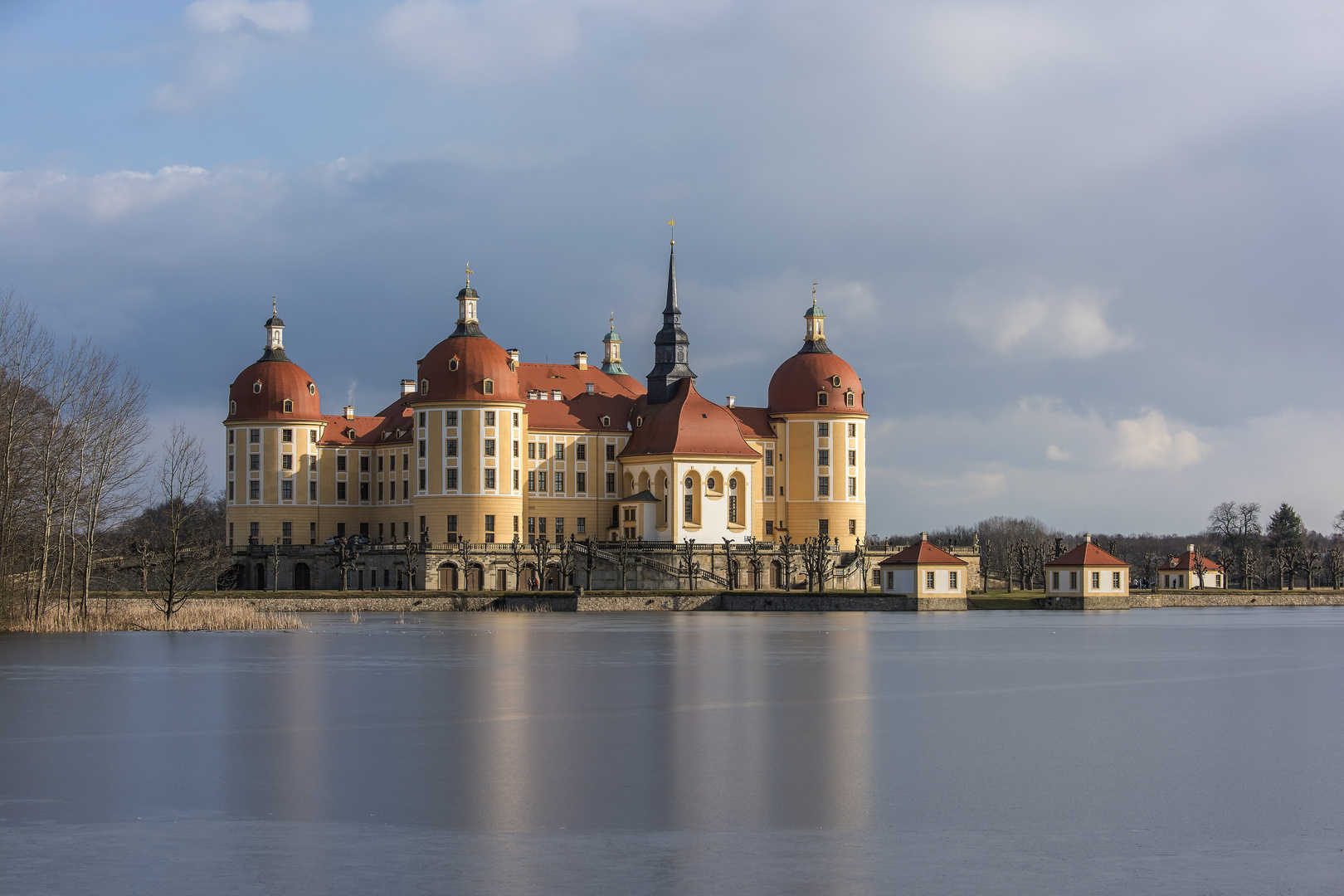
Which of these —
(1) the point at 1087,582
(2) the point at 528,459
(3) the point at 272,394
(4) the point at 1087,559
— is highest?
(3) the point at 272,394

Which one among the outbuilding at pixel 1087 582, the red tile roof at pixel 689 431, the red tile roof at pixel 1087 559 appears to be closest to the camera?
the outbuilding at pixel 1087 582

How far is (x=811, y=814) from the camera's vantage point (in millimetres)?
18141

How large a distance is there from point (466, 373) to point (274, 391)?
1573cm

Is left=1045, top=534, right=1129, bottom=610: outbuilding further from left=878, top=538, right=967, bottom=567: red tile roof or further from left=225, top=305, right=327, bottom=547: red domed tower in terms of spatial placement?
left=225, top=305, right=327, bottom=547: red domed tower

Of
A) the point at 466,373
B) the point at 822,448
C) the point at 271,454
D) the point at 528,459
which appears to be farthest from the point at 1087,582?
the point at 271,454

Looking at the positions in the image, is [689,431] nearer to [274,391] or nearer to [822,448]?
[822,448]

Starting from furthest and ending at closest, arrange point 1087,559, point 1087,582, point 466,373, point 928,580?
point 466,373 → point 1087,559 → point 1087,582 → point 928,580

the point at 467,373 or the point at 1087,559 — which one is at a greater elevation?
the point at 467,373

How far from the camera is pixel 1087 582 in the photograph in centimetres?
9644

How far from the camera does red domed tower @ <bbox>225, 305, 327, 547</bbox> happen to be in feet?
357

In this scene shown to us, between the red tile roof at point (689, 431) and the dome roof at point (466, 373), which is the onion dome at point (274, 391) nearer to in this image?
the dome roof at point (466, 373)

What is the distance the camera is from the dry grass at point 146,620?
52.9 meters

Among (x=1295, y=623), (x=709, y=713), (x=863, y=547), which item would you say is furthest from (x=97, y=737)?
(x=863, y=547)

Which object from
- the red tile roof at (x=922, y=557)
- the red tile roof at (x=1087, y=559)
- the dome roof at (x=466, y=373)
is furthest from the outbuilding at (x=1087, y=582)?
the dome roof at (x=466, y=373)
